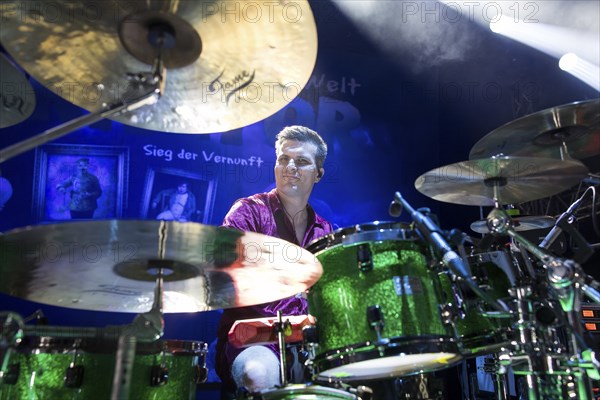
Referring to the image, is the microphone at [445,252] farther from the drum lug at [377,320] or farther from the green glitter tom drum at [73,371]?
the green glitter tom drum at [73,371]

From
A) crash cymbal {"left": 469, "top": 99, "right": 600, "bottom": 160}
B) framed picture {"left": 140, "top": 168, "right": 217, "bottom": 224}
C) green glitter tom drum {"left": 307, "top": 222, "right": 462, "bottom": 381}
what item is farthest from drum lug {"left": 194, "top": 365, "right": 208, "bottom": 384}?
framed picture {"left": 140, "top": 168, "right": 217, "bottom": 224}

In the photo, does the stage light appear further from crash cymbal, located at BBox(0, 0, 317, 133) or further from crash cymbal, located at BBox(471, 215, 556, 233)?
crash cymbal, located at BBox(0, 0, 317, 133)

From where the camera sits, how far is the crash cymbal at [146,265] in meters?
1.31

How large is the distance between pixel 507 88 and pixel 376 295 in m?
3.63

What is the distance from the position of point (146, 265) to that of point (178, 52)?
0.75m

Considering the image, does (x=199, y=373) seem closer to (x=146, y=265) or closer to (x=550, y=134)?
(x=146, y=265)

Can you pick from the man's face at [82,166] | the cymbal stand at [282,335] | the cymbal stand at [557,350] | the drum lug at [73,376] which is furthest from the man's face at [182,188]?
the cymbal stand at [557,350]

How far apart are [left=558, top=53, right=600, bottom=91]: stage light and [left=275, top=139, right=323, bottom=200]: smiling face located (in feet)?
8.33

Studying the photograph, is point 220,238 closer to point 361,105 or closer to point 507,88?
point 361,105

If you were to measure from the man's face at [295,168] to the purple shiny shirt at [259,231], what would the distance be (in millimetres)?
109

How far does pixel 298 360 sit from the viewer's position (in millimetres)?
2088

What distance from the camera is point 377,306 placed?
1698 millimetres

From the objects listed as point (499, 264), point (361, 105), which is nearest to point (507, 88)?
point (361, 105)

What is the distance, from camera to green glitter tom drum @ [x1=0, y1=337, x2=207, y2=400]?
1.54 meters
